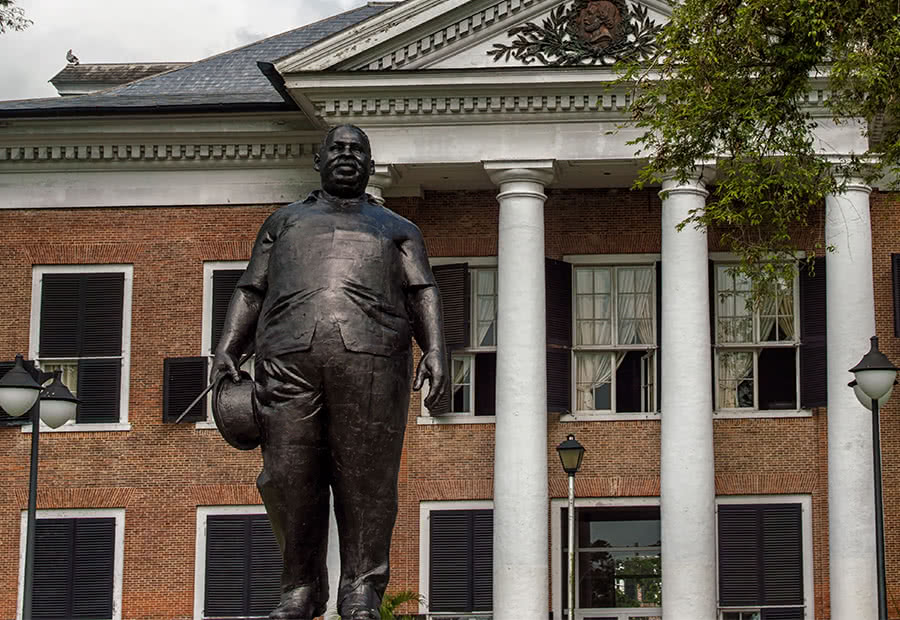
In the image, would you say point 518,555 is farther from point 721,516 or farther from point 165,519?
point 165,519

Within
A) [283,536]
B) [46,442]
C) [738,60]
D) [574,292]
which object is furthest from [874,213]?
[283,536]

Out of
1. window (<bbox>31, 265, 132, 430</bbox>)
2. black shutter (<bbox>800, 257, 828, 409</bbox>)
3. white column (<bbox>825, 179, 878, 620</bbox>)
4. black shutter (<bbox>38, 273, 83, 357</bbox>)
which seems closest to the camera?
white column (<bbox>825, 179, 878, 620</bbox>)

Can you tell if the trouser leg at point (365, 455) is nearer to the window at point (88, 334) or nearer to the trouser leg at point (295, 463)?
the trouser leg at point (295, 463)

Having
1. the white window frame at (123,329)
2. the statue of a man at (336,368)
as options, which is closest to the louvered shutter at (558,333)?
the white window frame at (123,329)

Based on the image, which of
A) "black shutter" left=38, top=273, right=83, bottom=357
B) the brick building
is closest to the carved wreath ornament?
the brick building

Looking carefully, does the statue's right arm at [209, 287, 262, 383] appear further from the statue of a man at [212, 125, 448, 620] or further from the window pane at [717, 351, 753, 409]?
the window pane at [717, 351, 753, 409]

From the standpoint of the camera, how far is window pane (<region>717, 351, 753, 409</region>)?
1077 inches

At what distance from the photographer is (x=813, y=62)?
17.5 meters

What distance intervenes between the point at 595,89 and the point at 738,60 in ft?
27.5

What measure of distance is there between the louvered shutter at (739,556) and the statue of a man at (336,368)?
18873 millimetres

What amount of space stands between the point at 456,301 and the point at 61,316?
22.1 feet

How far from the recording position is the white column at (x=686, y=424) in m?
24.7

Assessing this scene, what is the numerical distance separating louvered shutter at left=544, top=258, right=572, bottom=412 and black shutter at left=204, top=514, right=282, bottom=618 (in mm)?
5187

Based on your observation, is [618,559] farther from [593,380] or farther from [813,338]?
[813,338]
